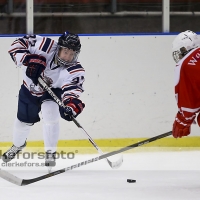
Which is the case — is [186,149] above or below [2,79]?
below

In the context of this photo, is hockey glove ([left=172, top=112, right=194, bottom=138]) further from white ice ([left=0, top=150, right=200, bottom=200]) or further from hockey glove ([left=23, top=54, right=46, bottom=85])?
hockey glove ([left=23, top=54, right=46, bottom=85])

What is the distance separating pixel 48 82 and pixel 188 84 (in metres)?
1.49

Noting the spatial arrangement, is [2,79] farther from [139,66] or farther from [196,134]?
[196,134]

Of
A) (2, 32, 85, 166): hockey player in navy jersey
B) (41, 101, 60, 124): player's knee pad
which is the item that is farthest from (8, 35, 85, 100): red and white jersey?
(41, 101, 60, 124): player's knee pad

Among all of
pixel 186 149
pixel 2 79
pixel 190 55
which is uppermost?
pixel 190 55

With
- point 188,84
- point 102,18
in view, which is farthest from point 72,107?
point 102,18

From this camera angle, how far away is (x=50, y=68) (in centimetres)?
480

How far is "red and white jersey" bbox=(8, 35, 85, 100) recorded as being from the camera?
4.68 m

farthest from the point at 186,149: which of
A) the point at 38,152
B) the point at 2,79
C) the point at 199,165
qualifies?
the point at 2,79

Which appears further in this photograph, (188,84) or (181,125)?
(181,125)

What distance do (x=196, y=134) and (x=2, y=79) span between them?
1.68 meters

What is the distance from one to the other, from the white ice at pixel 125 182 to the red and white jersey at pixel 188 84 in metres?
0.47

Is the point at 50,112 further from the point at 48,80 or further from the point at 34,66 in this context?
the point at 34,66

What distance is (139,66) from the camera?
5.81 m
